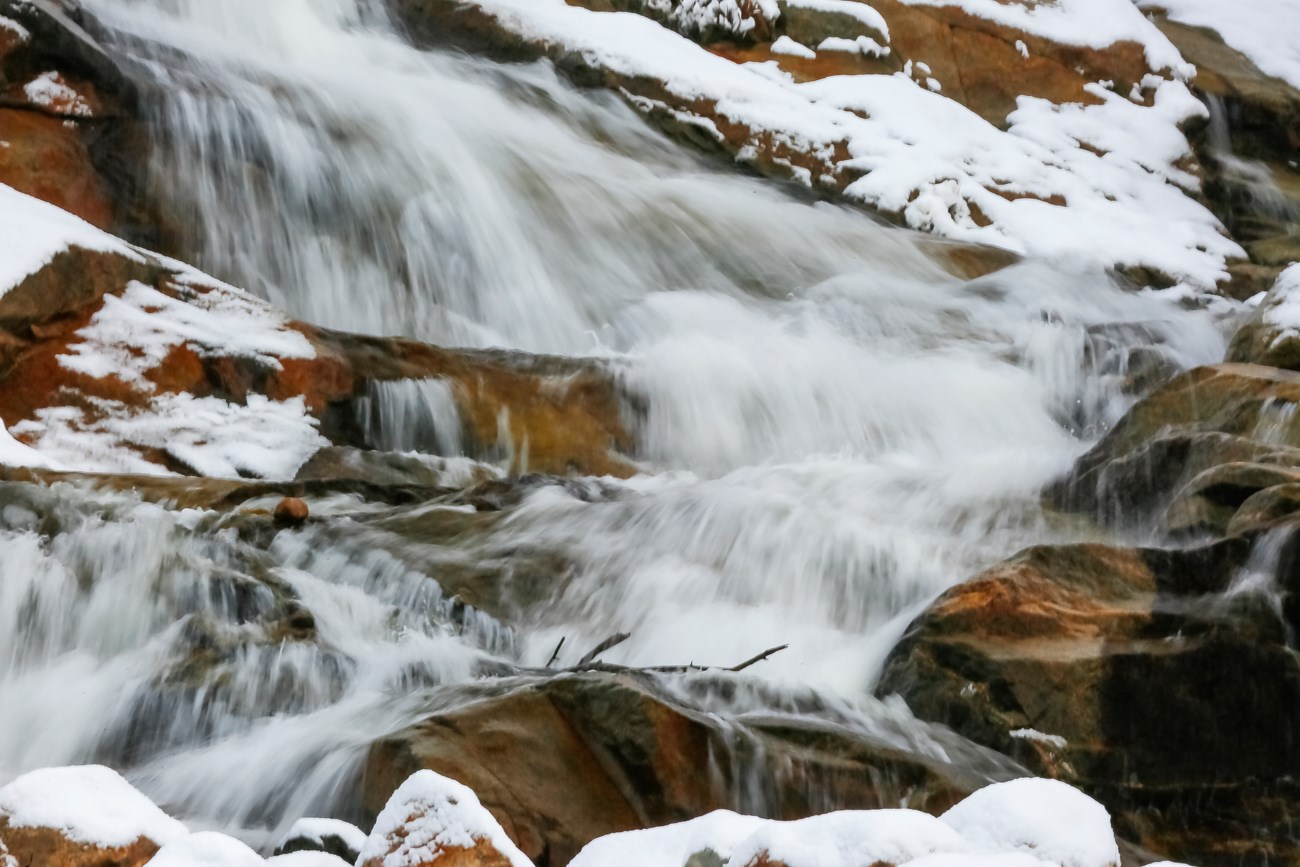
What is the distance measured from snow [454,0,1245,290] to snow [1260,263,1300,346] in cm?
413

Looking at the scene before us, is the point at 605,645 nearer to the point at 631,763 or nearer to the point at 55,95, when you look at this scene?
the point at 631,763

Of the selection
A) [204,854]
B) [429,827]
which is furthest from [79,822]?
[429,827]

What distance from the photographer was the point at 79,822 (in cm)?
195

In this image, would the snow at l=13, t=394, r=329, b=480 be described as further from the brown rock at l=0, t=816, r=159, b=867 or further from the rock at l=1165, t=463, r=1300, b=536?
the brown rock at l=0, t=816, r=159, b=867

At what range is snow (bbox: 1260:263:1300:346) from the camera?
609 centimetres

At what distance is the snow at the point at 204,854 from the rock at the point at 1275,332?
536 cm

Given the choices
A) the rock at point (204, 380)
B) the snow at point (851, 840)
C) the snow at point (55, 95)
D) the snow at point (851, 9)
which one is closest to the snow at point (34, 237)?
the rock at point (204, 380)

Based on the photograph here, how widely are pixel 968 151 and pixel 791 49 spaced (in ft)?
6.11

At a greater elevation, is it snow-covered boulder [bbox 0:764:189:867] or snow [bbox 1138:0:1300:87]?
snow-covered boulder [bbox 0:764:189:867]

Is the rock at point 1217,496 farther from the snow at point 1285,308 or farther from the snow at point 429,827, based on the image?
the snow at point 429,827

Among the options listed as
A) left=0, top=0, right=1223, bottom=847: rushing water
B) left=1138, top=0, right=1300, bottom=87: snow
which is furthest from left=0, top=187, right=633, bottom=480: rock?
left=1138, top=0, right=1300, bottom=87: snow

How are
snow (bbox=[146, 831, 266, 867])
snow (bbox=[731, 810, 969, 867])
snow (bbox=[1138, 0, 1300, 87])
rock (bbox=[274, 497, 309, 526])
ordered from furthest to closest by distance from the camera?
snow (bbox=[1138, 0, 1300, 87])
rock (bbox=[274, 497, 309, 526])
snow (bbox=[146, 831, 266, 867])
snow (bbox=[731, 810, 969, 867])

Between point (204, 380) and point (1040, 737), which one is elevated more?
point (1040, 737)

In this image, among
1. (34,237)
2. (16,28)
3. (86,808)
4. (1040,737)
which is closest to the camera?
(86,808)
